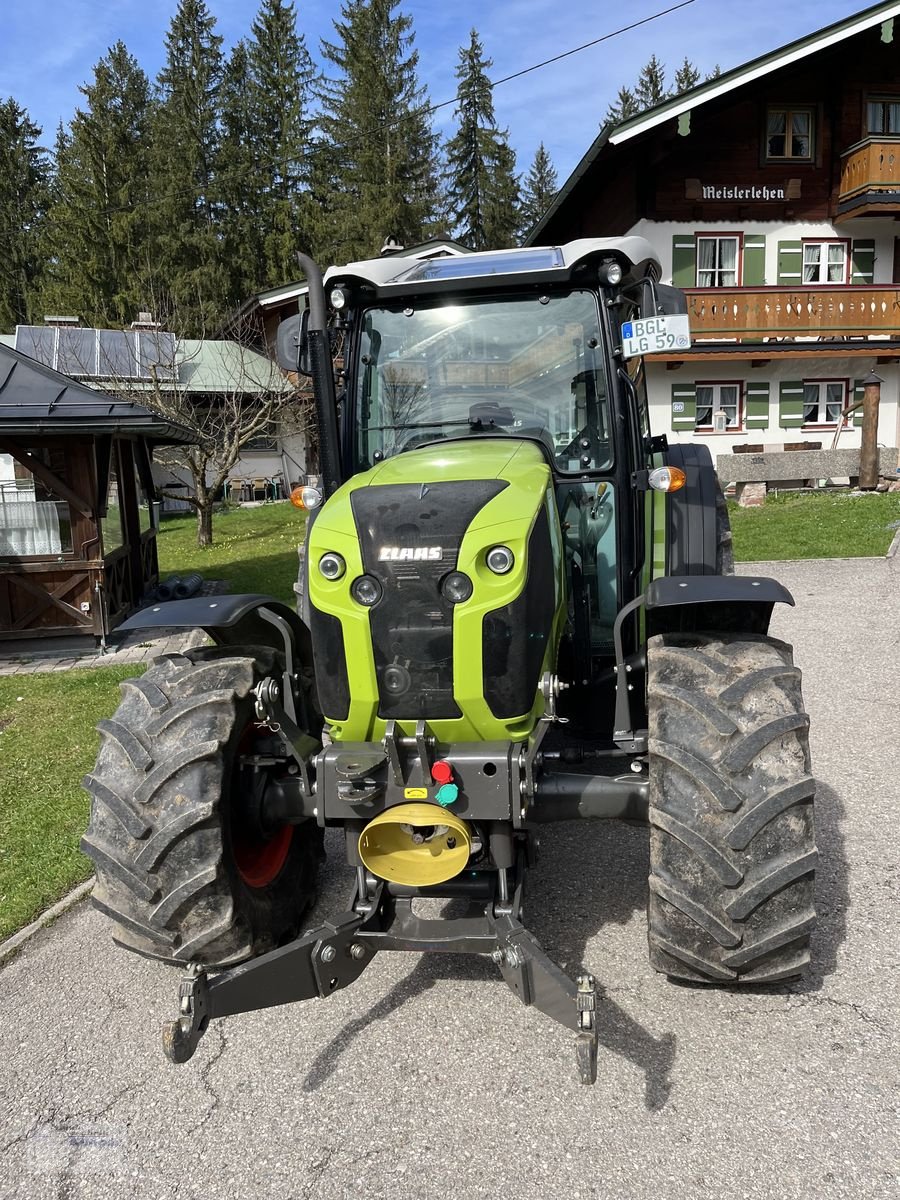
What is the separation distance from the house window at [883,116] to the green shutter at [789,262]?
128 inches

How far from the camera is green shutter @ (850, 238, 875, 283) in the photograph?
868 inches

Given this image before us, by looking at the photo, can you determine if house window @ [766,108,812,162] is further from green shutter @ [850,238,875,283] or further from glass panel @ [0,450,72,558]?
glass panel @ [0,450,72,558]

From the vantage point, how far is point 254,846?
358cm

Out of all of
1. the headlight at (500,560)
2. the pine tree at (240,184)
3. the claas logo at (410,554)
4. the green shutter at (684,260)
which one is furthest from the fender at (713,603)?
the pine tree at (240,184)

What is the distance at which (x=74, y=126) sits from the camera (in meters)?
35.9

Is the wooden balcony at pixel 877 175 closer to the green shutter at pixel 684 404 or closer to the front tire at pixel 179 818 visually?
the green shutter at pixel 684 404

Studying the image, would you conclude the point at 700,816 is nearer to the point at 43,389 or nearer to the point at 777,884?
the point at 777,884

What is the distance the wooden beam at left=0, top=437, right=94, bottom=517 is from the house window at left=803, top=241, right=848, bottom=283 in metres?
18.9

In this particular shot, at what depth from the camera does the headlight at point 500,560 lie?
2.80m

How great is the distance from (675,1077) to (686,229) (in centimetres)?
2155

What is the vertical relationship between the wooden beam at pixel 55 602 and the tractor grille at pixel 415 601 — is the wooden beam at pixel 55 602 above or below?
below

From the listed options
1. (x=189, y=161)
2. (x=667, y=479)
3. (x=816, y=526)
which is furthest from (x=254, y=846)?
(x=189, y=161)

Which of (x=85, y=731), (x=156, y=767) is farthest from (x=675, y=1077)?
(x=85, y=731)

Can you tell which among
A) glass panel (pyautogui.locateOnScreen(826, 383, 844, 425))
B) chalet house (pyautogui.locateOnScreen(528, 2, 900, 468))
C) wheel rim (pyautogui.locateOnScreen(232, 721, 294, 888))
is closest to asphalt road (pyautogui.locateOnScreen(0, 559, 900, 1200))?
wheel rim (pyautogui.locateOnScreen(232, 721, 294, 888))
